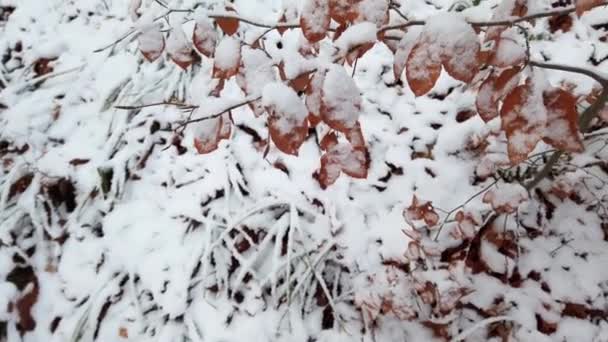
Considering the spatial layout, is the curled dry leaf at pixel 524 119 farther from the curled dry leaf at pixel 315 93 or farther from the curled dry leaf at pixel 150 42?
the curled dry leaf at pixel 150 42

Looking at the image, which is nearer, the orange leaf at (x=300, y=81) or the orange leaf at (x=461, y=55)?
the orange leaf at (x=461, y=55)

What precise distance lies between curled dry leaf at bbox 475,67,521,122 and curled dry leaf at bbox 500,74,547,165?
5 centimetres

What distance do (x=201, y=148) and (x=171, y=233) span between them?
2.76ft

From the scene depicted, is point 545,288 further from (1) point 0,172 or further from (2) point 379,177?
(1) point 0,172

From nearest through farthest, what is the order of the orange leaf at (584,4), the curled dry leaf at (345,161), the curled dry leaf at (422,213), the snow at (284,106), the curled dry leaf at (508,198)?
the orange leaf at (584,4) → the snow at (284,106) → the curled dry leaf at (345,161) → the curled dry leaf at (508,198) → the curled dry leaf at (422,213)

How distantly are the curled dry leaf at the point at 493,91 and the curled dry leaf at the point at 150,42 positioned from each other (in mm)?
644

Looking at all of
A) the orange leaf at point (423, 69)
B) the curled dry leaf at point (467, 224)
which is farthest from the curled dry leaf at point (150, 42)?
the curled dry leaf at point (467, 224)

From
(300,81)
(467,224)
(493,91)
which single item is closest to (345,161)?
(300,81)

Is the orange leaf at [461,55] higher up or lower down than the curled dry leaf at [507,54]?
higher up

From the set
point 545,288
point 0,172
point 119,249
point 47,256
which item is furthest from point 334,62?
point 0,172

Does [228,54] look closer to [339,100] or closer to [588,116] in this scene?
[339,100]

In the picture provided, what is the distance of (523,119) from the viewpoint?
0.64 meters

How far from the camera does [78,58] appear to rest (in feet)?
6.90

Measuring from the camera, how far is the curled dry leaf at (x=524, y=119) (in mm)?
622
